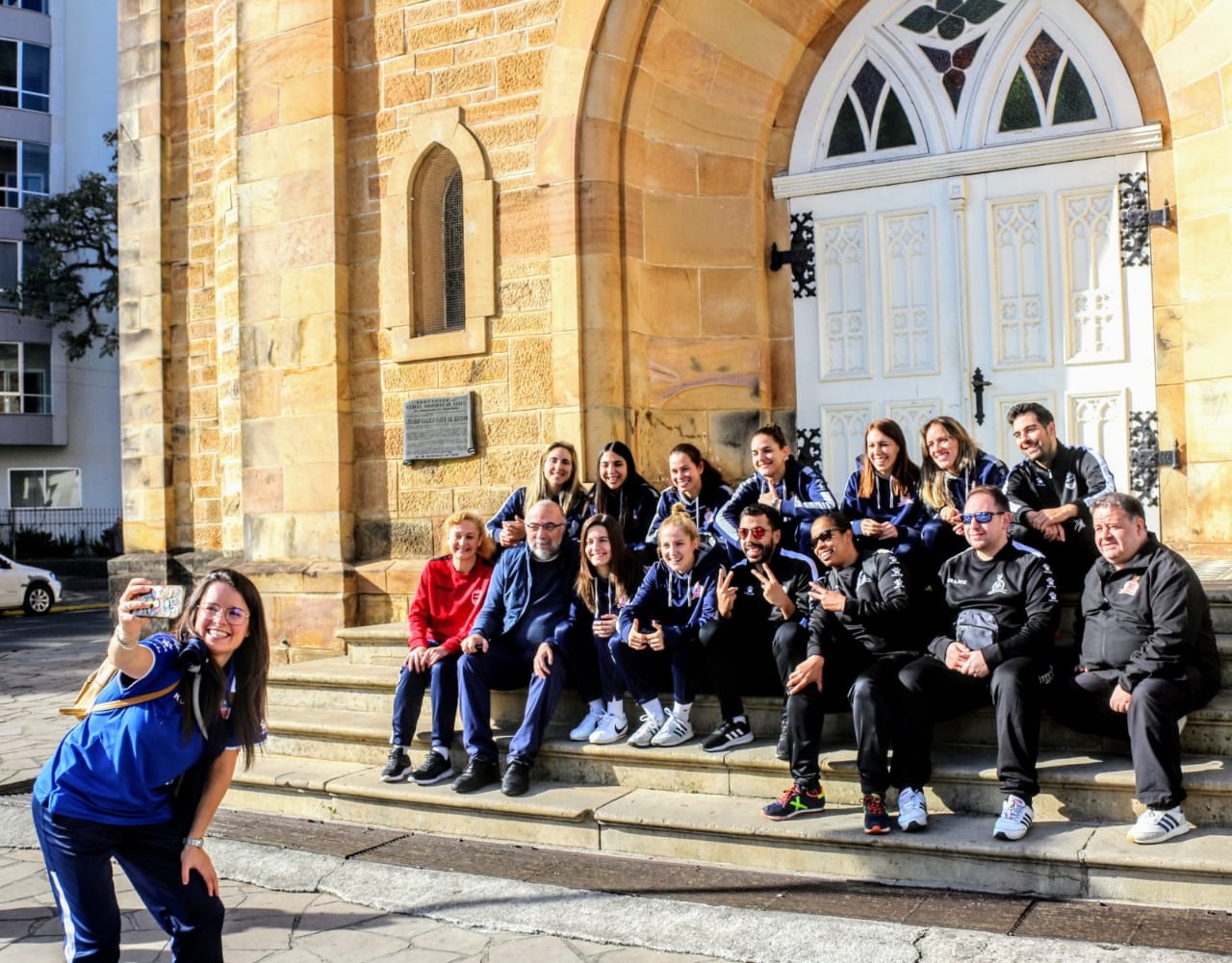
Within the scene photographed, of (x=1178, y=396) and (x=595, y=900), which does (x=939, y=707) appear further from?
(x=1178, y=396)

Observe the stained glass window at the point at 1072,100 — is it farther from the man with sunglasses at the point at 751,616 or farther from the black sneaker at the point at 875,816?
the black sneaker at the point at 875,816

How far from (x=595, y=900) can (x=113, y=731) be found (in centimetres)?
212

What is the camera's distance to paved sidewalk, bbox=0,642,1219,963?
13.8ft

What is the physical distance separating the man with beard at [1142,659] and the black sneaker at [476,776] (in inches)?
103

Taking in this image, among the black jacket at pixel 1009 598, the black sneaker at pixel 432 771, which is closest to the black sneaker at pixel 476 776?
the black sneaker at pixel 432 771

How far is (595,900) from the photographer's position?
16.1ft

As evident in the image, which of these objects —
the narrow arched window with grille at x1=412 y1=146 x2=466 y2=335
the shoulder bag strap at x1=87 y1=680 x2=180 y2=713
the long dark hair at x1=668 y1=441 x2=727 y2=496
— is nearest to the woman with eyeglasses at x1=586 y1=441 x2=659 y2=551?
the long dark hair at x1=668 y1=441 x2=727 y2=496

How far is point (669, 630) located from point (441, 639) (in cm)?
139

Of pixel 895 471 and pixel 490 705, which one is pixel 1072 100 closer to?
pixel 895 471

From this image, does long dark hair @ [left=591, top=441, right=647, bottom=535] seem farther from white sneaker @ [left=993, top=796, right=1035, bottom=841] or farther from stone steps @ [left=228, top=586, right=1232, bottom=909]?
white sneaker @ [left=993, top=796, right=1035, bottom=841]

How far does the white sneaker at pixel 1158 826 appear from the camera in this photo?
15.1ft

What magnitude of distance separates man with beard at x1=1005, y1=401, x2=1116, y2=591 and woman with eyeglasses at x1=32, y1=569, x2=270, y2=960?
3.85m

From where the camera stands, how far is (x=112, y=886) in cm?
346

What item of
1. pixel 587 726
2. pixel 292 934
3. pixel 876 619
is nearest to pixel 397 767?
pixel 587 726
